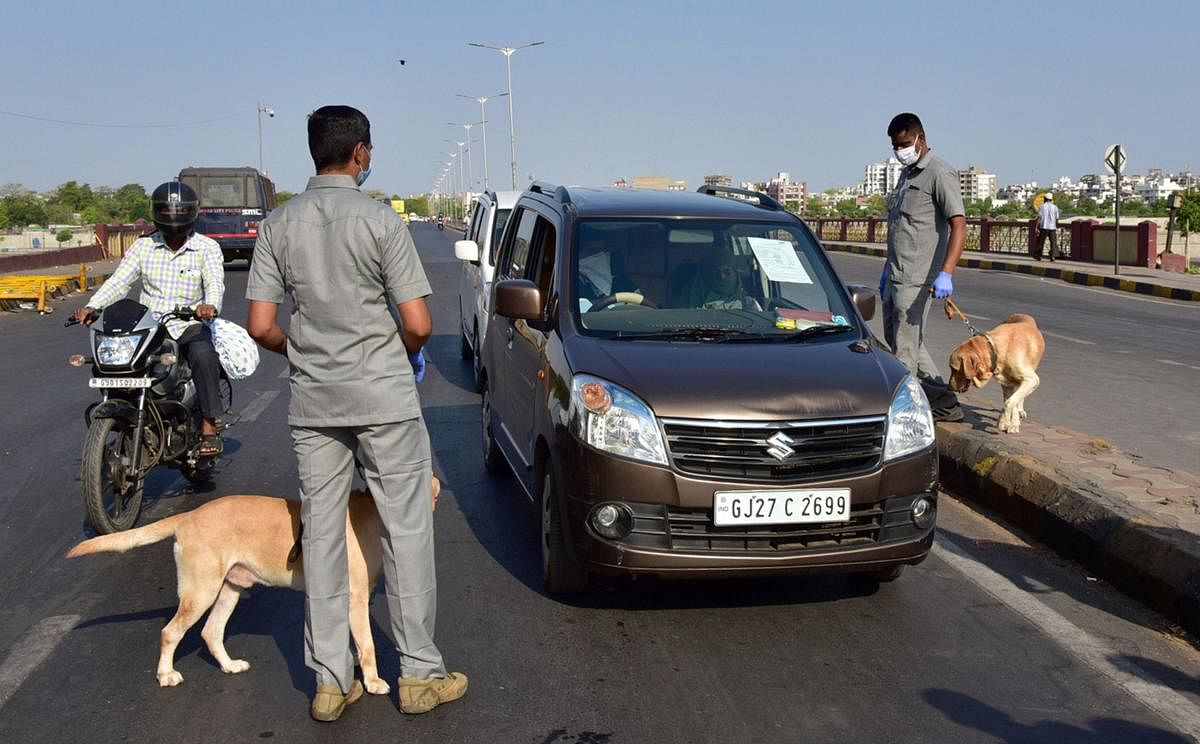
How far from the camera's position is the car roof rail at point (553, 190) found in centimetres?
657

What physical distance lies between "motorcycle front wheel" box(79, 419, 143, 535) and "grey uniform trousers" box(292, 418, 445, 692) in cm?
243

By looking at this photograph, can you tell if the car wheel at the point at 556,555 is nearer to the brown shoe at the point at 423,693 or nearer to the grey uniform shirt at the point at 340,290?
the brown shoe at the point at 423,693

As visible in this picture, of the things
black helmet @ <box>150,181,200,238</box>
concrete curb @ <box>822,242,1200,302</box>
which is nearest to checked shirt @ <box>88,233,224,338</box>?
black helmet @ <box>150,181,200,238</box>

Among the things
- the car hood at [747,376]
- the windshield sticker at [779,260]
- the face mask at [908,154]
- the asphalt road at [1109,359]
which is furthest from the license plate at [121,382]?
the asphalt road at [1109,359]

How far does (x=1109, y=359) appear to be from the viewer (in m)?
13.3

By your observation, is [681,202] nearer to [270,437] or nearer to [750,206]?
[750,206]

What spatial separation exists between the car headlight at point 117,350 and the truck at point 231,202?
2613cm

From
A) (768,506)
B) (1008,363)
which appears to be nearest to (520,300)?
(768,506)

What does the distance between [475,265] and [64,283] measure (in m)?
15.3

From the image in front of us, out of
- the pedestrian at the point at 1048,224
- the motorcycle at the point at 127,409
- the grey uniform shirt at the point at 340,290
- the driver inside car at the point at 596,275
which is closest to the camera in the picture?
the grey uniform shirt at the point at 340,290

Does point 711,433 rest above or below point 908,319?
below

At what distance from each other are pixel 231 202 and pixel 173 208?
27760 mm

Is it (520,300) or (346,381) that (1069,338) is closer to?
(520,300)

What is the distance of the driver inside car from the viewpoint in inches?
229
